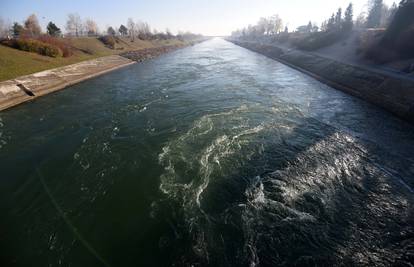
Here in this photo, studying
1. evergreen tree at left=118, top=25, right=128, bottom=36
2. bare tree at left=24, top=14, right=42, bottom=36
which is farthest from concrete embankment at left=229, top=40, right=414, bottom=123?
evergreen tree at left=118, top=25, right=128, bottom=36

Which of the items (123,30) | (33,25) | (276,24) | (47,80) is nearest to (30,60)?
(47,80)

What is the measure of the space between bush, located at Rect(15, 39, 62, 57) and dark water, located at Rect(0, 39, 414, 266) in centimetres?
2478

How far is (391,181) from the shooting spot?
40.1 ft

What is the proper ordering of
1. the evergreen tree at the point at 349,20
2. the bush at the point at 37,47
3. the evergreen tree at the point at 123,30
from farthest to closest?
the evergreen tree at the point at 123,30
the evergreen tree at the point at 349,20
the bush at the point at 37,47

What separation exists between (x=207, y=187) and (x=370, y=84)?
82.7ft

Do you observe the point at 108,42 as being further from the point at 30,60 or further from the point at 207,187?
the point at 207,187

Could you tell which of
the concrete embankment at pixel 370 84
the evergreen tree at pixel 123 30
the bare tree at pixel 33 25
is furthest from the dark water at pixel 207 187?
the evergreen tree at pixel 123 30

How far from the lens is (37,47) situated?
4084 centimetres

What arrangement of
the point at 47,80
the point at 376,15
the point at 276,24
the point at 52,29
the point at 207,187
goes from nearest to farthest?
the point at 207,187 < the point at 47,80 < the point at 52,29 < the point at 376,15 < the point at 276,24

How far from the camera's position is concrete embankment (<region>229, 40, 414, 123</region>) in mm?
21125

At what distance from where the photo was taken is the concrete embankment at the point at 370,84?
21.1 meters

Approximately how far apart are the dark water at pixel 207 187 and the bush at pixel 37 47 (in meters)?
24.8

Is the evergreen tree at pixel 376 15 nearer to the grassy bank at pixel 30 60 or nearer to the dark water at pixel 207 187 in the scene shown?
the dark water at pixel 207 187

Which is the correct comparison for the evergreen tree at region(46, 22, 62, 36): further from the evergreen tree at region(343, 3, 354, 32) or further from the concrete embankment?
the evergreen tree at region(343, 3, 354, 32)
